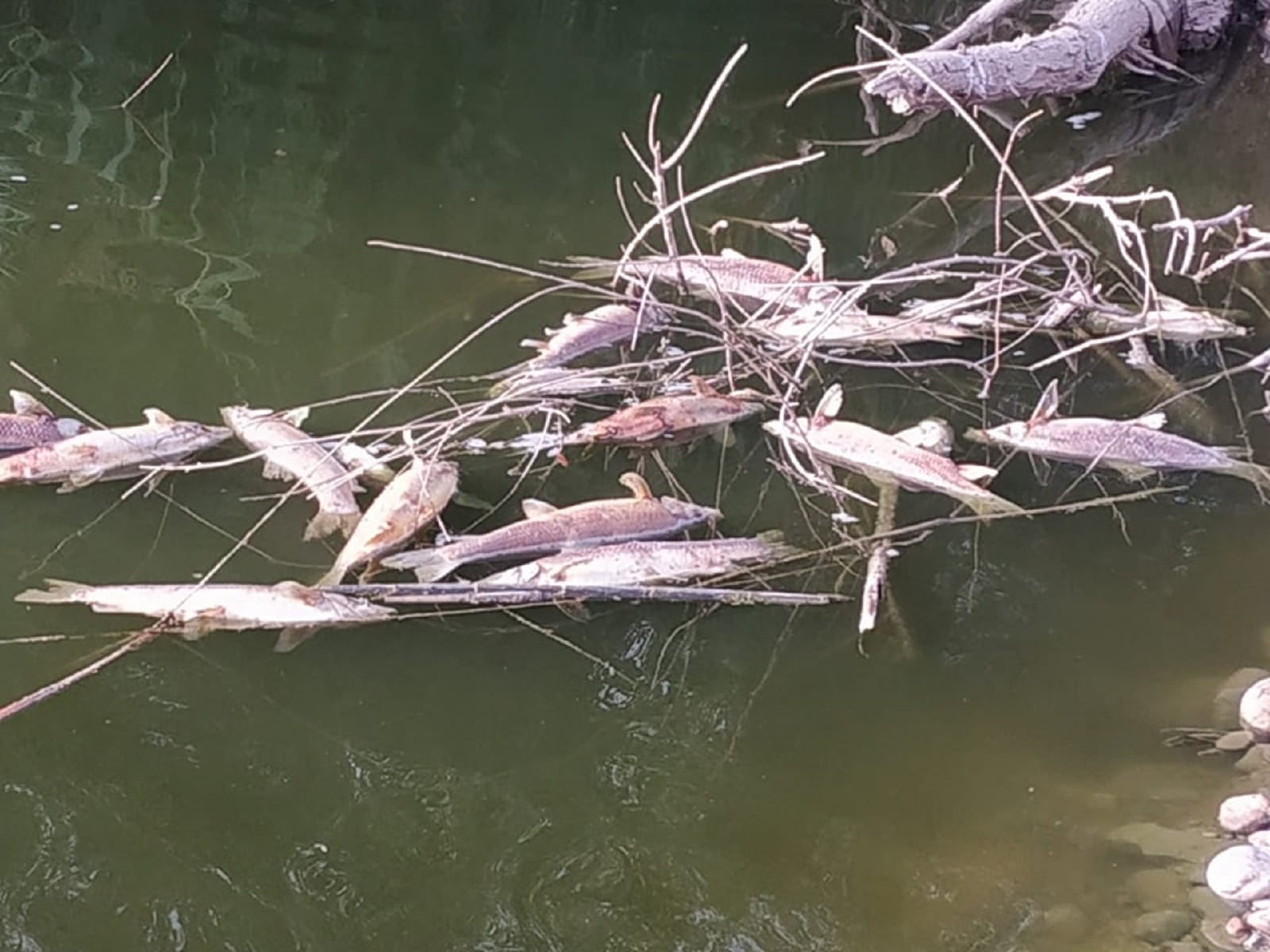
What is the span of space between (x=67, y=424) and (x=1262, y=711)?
3614mm

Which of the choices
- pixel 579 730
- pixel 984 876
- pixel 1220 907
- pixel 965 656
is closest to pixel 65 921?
pixel 579 730

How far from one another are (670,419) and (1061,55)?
12.4 feet

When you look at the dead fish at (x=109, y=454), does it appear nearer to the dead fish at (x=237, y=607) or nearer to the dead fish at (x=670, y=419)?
the dead fish at (x=237, y=607)

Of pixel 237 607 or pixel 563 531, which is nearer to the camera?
pixel 237 607

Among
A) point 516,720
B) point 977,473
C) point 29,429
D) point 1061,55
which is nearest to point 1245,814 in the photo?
point 977,473

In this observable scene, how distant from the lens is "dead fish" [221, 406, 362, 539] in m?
3.87

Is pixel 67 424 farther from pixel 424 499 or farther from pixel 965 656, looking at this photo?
pixel 965 656

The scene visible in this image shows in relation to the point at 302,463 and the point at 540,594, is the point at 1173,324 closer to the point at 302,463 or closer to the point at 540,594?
the point at 540,594

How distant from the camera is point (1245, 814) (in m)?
3.14

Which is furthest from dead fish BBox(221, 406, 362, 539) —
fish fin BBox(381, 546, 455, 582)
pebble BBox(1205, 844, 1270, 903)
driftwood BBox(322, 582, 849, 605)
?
pebble BBox(1205, 844, 1270, 903)

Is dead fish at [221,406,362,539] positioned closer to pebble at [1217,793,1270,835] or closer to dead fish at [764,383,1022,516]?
dead fish at [764,383,1022,516]

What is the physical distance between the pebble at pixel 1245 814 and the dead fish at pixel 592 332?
94.5 inches

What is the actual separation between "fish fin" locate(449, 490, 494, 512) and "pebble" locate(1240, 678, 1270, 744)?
224 cm

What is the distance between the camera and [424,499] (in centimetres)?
380
